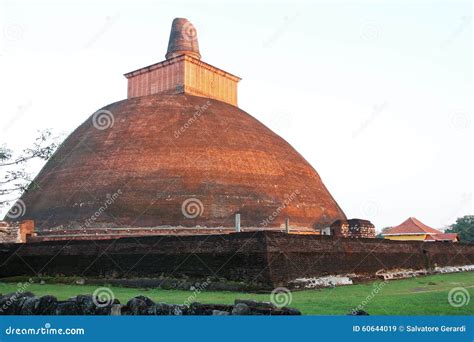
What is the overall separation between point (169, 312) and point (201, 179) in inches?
523

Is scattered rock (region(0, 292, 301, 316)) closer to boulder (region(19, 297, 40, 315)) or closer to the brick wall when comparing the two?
boulder (region(19, 297, 40, 315))

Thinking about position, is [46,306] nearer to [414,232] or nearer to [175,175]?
[175,175]

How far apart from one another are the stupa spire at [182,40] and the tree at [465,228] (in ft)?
79.1

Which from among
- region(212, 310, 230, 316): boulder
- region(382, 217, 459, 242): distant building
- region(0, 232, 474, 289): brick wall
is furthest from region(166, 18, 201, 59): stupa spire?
region(212, 310, 230, 316): boulder

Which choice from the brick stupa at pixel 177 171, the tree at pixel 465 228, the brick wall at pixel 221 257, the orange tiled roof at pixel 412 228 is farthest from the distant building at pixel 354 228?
the tree at pixel 465 228

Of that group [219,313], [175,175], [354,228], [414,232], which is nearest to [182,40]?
[175,175]

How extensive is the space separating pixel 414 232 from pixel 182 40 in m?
17.2

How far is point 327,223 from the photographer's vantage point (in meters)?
21.1

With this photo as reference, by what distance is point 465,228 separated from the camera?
40219mm

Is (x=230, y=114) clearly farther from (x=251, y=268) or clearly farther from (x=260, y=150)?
(x=251, y=268)

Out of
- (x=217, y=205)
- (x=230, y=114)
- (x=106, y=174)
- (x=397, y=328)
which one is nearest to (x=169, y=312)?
(x=397, y=328)

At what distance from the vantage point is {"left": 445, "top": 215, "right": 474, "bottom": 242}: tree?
38719 millimetres

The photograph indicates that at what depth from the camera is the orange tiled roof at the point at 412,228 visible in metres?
30.8

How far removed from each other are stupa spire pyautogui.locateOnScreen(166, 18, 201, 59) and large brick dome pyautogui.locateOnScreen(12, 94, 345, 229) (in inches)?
133
